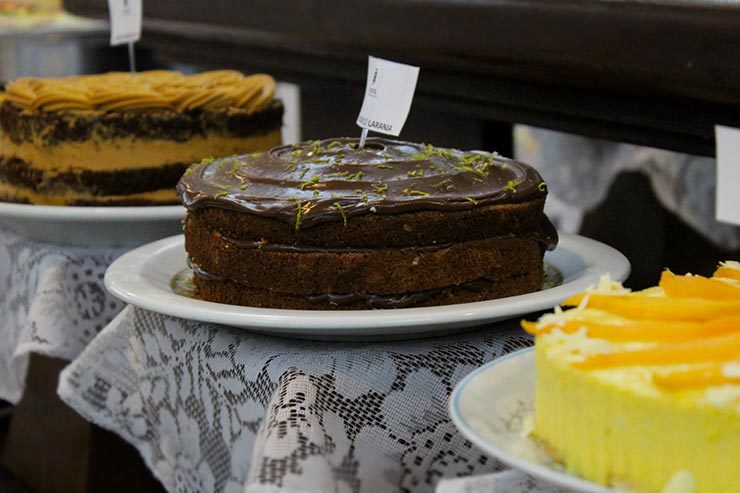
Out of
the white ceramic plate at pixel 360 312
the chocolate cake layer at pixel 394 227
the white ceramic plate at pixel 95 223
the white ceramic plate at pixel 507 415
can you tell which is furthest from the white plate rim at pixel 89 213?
the white ceramic plate at pixel 507 415

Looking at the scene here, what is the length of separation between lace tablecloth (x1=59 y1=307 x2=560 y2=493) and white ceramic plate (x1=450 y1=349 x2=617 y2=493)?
0.07 metres

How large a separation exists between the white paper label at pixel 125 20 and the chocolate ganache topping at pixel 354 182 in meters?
0.82

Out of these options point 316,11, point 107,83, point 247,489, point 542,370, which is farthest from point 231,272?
point 316,11

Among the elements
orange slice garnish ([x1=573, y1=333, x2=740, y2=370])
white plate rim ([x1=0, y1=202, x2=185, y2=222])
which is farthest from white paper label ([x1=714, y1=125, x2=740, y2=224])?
white plate rim ([x1=0, y1=202, x2=185, y2=222])

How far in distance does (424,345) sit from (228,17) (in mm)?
1622

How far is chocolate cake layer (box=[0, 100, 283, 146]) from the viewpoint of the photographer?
71.9 inches

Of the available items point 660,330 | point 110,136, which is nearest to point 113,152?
point 110,136

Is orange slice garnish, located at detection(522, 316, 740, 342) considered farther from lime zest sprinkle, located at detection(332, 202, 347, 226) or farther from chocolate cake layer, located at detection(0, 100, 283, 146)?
chocolate cake layer, located at detection(0, 100, 283, 146)

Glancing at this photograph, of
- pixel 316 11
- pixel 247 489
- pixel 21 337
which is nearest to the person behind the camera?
pixel 247 489

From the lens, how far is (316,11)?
223cm

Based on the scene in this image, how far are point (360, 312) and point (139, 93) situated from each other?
0.89 metres

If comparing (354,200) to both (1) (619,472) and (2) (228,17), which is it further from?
(2) (228,17)

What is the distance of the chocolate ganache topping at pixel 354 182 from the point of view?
1.17 m

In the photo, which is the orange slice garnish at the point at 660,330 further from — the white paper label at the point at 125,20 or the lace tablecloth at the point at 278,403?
the white paper label at the point at 125,20
